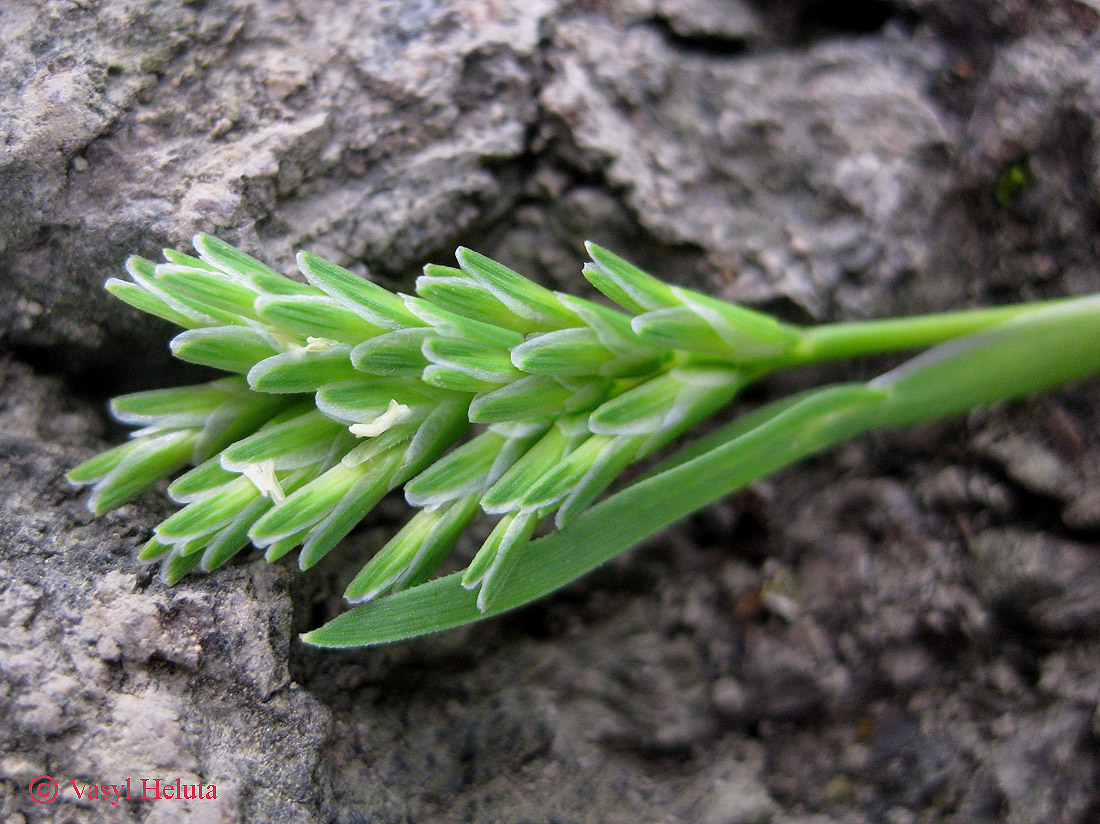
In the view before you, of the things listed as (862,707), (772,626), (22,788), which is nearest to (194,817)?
(22,788)

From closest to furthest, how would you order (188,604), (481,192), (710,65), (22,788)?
(22,788)
(188,604)
(481,192)
(710,65)

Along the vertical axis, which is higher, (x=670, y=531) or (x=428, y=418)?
(x=428, y=418)

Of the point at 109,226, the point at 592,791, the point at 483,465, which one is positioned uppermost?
the point at 109,226

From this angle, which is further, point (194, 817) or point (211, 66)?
point (211, 66)

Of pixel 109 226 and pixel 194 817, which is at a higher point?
pixel 109 226

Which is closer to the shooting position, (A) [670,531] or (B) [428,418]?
(B) [428,418]

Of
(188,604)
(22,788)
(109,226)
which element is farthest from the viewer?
(109,226)

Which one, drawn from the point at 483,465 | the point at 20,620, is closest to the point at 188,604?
the point at 20,620

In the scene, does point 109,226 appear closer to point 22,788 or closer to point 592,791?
point 22,788
